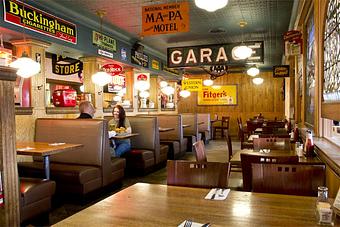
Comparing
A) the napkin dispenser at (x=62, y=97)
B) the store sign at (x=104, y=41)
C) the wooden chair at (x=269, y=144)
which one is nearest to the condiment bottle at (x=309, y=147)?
the wooden chair at (x=269, y=144)

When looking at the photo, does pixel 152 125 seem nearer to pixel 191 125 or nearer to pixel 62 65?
pixel 191 125

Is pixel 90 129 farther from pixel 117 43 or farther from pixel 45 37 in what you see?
pixel 117 43

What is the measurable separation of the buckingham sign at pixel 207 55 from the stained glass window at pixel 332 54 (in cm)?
405

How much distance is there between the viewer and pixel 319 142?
11.1ft

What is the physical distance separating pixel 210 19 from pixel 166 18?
2.57 metres

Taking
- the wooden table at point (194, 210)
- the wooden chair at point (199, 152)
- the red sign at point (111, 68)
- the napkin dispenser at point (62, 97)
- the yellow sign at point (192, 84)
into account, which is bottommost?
the wooden table at point (194, 210)

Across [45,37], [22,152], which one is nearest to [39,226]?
[22,152]

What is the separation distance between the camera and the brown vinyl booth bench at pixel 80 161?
4387 mm

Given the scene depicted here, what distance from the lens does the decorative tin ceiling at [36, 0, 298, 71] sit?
20.0 ft

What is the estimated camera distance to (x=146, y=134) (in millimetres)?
6691

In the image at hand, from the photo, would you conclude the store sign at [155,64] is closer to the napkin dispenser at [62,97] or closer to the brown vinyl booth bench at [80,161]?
the napkin dispenser at [62,97]

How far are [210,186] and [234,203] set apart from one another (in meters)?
0.52

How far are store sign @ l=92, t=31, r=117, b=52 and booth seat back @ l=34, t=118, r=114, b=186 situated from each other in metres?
2.95

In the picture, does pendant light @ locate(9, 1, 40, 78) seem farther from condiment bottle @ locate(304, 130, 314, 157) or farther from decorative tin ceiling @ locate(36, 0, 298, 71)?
condiment bottle @ locate(304, 130, 314, 157)
